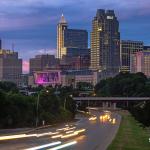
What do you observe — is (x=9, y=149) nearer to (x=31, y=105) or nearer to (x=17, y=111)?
(x=17, y=111)

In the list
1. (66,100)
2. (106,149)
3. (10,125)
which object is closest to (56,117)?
(10,125)

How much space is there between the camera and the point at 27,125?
9719 cm

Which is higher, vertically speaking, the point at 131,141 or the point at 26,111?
the point at 26,111

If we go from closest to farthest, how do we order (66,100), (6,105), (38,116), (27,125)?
1. (6,105)
2. (27,125)
3. (38,116)
4. (66,100)

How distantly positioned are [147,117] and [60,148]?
189 ft

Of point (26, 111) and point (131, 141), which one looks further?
point (26, 111)

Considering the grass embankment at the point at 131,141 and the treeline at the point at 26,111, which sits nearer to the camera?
the grass embankment at the point at 131,141

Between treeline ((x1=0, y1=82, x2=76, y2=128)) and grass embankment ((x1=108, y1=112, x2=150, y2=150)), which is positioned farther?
treeline ((x1=0, y1=82, x2=76, y2=128))

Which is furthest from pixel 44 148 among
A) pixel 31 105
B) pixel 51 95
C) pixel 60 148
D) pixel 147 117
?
pixel 51 95

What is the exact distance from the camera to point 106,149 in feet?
145

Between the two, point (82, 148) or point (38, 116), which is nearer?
point (82, 148)

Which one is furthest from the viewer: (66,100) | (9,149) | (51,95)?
(66,100)

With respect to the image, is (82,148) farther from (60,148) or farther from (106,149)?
(60,148)

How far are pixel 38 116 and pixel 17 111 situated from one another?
13.4 metres
